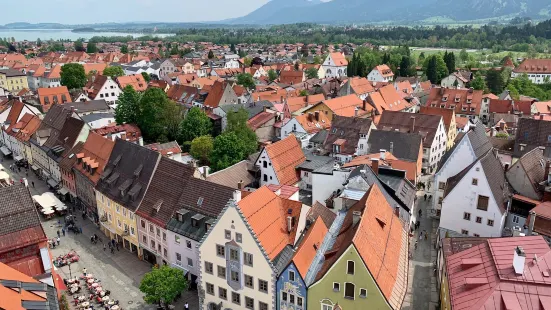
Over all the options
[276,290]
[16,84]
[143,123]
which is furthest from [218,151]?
[16,84]

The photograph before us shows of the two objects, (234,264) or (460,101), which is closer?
(234,264)

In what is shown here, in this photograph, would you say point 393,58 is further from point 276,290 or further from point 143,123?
point 276,290

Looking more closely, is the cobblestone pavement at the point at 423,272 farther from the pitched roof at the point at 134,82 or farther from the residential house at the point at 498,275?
the pitched roof at the point at 134,82

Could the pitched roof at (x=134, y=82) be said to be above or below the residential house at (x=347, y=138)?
above

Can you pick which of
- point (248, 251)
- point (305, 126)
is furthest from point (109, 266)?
point (305, 126)

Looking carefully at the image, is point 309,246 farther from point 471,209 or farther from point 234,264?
point 471,209

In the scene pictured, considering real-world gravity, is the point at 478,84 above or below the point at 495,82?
above

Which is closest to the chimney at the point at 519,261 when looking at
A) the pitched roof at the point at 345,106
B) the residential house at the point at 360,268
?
the residential house at the point at 360,268

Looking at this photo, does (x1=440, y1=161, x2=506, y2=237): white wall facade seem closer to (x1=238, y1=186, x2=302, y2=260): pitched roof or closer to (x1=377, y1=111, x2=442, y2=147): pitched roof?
(x1=238, y1=186, x2=302, y2=260): pitched roof
